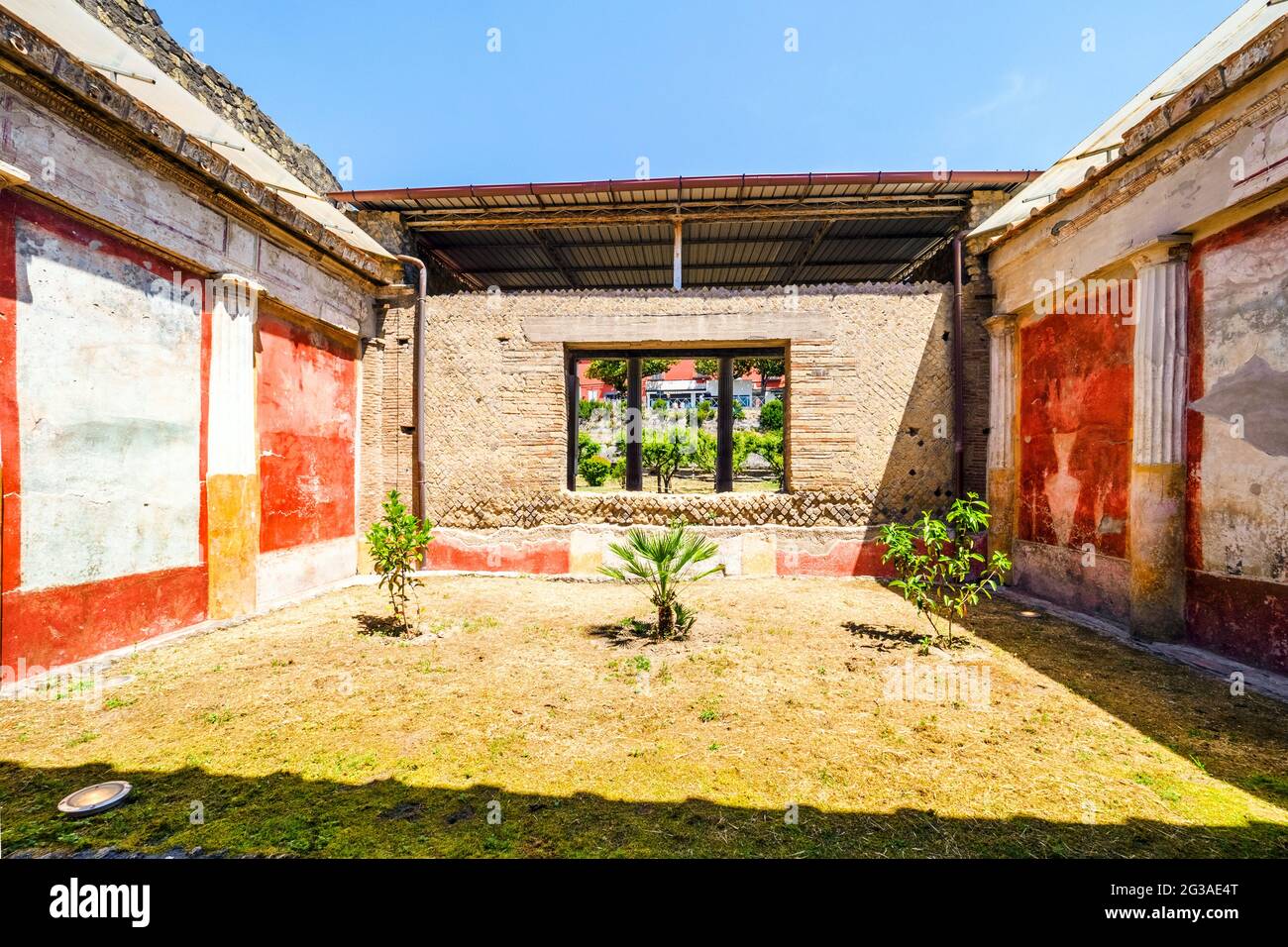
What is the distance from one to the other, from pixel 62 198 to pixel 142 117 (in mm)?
971

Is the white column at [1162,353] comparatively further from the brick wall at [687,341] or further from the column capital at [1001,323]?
the brick wall at [687,341]

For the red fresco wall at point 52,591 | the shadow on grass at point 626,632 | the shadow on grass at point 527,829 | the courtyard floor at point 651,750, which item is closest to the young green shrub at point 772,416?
the shadow on grass at point 626,632

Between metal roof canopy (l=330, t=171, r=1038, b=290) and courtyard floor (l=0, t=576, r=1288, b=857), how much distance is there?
6.24 m

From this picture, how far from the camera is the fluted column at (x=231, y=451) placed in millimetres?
5172

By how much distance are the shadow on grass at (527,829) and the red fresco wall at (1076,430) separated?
4.07 metres

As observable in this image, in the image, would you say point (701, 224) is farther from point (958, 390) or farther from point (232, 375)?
point (232, 375)

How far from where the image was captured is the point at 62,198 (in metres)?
3.84

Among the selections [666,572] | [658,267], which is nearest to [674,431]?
[658,267]

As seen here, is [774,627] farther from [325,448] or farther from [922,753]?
[325,448]

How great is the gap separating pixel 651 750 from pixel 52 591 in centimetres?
460

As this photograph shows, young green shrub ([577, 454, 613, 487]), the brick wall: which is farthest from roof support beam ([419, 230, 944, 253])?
young green shrub ([577, 454, 613, 487])

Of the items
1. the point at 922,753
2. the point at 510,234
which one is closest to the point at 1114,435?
the point at 922,753

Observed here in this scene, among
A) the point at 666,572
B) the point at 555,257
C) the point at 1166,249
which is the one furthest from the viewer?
the point at 555,257

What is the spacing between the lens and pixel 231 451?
208 inches
